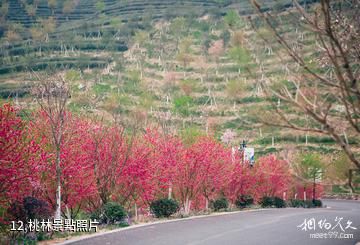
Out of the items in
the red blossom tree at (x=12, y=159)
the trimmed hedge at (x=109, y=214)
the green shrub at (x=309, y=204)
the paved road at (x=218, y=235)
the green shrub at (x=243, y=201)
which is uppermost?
the red blossom tree at (x=12, y=159)

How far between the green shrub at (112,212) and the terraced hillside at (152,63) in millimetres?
24976

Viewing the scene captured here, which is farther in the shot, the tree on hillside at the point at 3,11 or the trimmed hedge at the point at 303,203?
the tree on hillside at the point at 3,11

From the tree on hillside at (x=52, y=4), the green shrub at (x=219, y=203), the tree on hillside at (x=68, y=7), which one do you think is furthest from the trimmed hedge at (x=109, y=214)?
the tree on hillside at (x=52, y=4)

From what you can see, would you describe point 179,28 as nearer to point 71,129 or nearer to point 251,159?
point 251,159

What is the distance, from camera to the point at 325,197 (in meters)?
59.1

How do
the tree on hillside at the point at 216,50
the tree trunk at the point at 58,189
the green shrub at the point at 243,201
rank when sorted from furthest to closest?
the tree on hillside at the point at 216,50 < the green shrub at the point at 243,201 < the tree trunk at the point at 58,189

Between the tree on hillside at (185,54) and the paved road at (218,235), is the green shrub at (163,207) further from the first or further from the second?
the tree on hillside at (185,54)

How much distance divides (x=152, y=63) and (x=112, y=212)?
81473mm

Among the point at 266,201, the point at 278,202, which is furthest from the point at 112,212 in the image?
the point at 278,202

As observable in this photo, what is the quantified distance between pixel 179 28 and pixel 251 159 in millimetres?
91020

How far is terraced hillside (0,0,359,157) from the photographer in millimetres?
64062

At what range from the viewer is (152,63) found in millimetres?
97438

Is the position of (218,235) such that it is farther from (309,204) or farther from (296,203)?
(309,204)

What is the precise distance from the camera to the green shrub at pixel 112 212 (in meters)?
18.0
